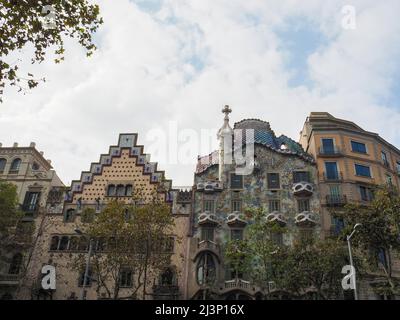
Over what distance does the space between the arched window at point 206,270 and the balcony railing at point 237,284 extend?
4.18 ft

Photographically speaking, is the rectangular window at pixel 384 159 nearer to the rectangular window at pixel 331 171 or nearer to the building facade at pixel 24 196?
the rectangular window at pixel 331 171

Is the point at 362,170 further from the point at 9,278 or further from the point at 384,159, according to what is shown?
the point at 9,278

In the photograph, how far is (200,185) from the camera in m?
38.7

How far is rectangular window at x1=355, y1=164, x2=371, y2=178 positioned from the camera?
127 ft

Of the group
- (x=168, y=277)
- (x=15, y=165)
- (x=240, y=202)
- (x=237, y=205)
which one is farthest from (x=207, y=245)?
(x=15, y=165)

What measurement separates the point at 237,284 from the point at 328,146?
16.7m

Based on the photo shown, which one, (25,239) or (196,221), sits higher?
(196,221)

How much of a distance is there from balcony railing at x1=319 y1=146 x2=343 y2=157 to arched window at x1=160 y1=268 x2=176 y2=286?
1807cm

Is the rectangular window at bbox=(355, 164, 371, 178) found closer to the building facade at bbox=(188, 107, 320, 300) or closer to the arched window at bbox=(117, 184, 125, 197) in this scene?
the building facade at bbox=(188, 107, 320, 300)

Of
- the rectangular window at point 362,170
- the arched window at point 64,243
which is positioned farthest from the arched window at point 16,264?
the rectangular window at point 362,170

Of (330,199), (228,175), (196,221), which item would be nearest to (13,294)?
(196,221)

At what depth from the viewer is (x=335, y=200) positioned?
36469 millimetres
